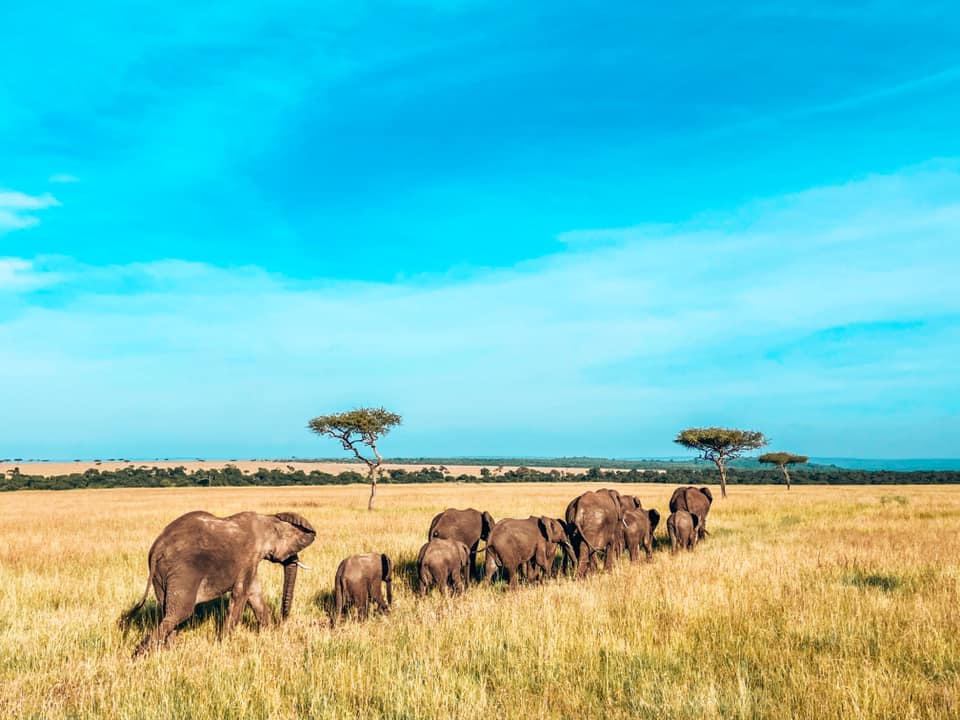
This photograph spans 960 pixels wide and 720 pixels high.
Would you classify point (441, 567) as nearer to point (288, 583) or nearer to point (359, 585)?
point (359, 585)

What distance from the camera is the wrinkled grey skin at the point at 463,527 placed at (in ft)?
46.7

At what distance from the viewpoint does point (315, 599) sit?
11.6 metres

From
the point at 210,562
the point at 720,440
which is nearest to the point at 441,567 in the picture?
the point at 210,562

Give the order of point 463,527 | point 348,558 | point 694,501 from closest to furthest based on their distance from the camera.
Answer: point 348,558 < point 463,527 < point 694,501

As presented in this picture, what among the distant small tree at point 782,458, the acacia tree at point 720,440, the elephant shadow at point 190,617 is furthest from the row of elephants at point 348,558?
the distant small tree at point 782,458

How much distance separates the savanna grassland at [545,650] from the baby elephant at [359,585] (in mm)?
452

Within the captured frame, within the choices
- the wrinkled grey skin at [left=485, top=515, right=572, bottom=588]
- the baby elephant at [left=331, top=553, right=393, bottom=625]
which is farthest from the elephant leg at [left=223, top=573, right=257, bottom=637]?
the wrinkled grey skin at [left=485, top=515, right=572, bottom=588]

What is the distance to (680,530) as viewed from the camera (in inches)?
696

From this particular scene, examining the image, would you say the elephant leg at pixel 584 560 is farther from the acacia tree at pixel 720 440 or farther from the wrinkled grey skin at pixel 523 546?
the acacia tree at pixel 720 440

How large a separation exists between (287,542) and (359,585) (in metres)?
1.53

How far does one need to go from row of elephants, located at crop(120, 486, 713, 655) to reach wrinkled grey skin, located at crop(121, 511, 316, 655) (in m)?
0.01

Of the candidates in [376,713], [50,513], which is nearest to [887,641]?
[376,713]

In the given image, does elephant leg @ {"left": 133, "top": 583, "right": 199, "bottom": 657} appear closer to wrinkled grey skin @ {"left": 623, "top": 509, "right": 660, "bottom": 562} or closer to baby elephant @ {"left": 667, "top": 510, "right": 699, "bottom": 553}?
wrinkled grey skin @ {"left": 623, "top": 509, "right": 660, "bottom": 562}

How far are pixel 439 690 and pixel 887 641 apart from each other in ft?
20.1
